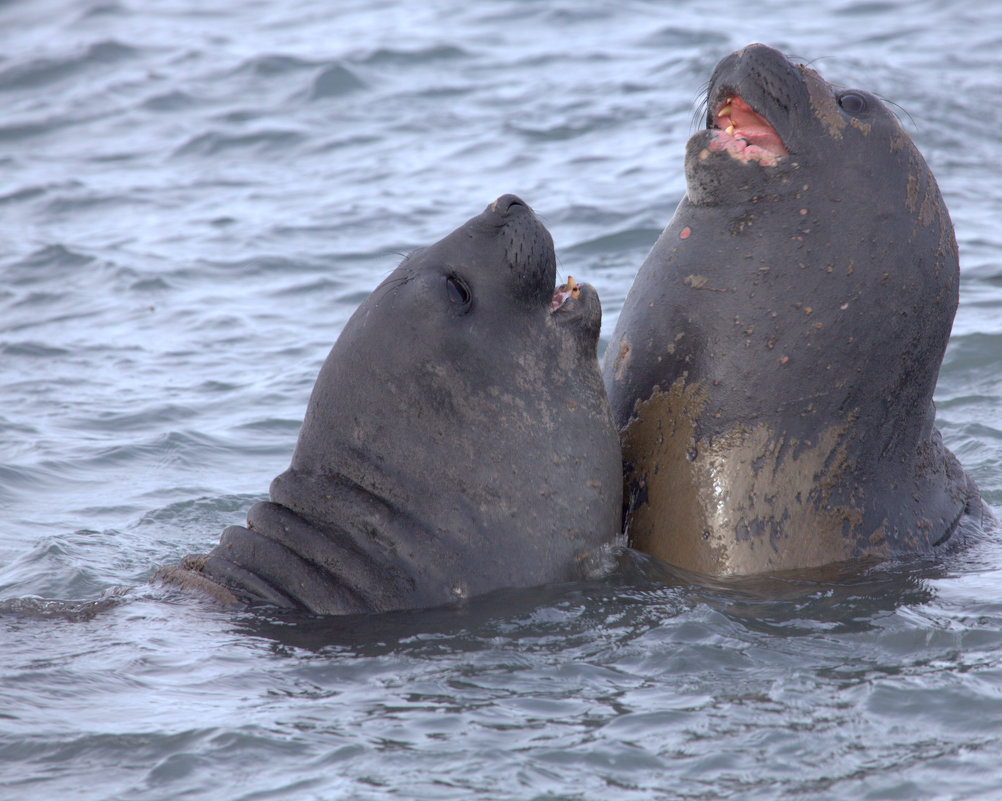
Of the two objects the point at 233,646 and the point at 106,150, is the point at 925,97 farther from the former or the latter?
the point at 233,646

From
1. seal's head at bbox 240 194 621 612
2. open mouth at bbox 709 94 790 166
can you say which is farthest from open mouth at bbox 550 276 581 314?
open mouth at bbox 709 94 790 166

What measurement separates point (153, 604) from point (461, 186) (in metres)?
10.5

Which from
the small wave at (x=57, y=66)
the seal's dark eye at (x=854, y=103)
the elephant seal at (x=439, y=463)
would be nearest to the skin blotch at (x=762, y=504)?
the elephant seal at (x=439, y=463)

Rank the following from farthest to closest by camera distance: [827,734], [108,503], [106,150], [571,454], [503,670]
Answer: [106,150] → [108,503] → [571,454] → [503,670] → [827,734]

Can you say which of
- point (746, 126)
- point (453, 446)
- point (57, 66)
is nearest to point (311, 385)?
point (453, 446)

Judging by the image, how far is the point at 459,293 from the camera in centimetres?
577

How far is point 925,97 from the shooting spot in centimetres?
1723

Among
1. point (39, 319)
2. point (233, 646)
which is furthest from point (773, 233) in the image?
point (39, 319)

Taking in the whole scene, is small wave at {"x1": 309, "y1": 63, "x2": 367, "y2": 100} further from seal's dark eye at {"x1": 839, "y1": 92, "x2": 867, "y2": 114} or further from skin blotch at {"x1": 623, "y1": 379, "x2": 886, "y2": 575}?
skin blotch at {"x1": 623, "y1": 379, "x2": 886, "y2": 575}

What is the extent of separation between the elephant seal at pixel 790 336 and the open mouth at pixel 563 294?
358 mm

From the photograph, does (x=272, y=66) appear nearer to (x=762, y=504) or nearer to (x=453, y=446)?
(x=453, y=446)

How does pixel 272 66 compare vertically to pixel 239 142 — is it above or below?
above

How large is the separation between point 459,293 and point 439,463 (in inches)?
28.8

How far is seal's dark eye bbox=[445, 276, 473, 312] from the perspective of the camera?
570cm
